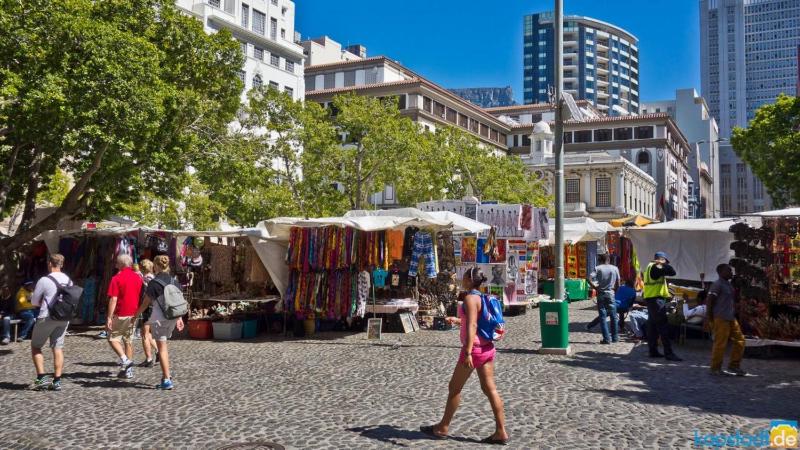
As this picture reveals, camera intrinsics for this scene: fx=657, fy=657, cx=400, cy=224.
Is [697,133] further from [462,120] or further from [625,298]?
[625,298]

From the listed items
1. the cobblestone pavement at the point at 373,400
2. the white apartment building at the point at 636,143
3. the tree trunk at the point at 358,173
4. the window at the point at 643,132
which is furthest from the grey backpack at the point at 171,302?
the window at the point at 643,132

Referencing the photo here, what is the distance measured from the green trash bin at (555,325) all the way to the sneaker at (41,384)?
778 centimetres

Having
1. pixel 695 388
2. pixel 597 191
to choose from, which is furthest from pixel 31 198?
pixel 597 191

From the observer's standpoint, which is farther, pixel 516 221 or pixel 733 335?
→ pixel 516 221

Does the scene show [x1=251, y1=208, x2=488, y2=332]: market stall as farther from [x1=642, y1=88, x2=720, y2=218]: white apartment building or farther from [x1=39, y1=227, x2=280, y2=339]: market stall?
[x1=642, y1=88, x2=720, y2=218]: white apartment building

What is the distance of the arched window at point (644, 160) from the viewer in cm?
7312

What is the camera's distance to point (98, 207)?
685 inches

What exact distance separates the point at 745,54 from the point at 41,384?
172665mm

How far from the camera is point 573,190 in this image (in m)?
62.9

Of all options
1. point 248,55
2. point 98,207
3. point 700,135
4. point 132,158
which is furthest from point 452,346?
point 700,135

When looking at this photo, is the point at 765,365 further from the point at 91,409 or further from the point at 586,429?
the point at 91,409

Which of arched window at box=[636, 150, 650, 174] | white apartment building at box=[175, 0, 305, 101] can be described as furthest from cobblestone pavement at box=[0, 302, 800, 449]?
arched window at box=[636, 150, 650, 174]

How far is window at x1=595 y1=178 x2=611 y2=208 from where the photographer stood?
61.3m

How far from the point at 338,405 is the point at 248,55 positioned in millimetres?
47348
